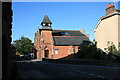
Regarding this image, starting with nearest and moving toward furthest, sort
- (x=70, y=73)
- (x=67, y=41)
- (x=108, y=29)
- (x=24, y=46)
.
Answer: (x=70, y=73)
(x=108, y=29)
(x=67, y=41)
(x=24, y=46)

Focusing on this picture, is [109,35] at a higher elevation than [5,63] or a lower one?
higher

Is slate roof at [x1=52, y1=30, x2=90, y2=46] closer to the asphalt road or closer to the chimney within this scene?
the chimney

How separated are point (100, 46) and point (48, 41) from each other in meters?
21.7

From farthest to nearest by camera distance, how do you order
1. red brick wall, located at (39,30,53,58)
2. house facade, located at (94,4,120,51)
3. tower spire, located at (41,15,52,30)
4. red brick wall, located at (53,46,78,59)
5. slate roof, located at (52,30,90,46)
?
tower spire, located at (41,15,52,30) < slate roof, located at (52,30,90,46) < red brick wall, located at (39,30,53,58) < red brick wall, located at (53,46,78,59) < house facade, located at (94,4,120,51)

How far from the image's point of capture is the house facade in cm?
3169

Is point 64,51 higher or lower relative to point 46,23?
lower

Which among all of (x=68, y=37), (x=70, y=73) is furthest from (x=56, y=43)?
(x=70, y=73)

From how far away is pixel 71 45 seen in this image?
2109 inches

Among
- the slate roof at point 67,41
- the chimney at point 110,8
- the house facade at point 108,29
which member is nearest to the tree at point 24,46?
the slate roof at point 67,41

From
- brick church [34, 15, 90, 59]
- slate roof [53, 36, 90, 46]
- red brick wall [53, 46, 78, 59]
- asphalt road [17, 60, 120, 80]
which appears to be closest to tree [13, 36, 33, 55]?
brick church [34, 15, 90, 59]

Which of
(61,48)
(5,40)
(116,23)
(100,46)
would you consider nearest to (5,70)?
(5,40)

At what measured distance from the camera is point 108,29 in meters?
34.2

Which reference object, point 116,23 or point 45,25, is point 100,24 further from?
point 45,25

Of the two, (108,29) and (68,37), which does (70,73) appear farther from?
(68,37)
